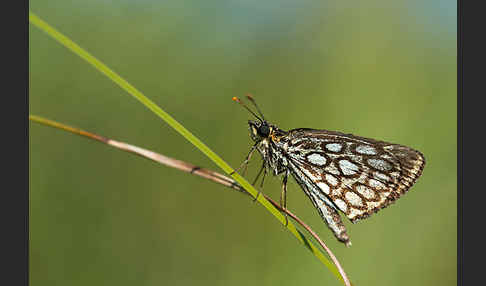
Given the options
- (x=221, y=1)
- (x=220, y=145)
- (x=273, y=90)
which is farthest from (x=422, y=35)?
(x=220, y=145)

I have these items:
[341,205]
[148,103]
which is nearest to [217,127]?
[341,205]

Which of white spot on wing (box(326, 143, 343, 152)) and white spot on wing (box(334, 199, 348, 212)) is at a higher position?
white spot on wing (box(326, 143, 343, 152))

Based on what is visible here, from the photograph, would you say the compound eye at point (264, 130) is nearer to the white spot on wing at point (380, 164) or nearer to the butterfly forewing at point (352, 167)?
the butterfly forewing at point (352, 167)

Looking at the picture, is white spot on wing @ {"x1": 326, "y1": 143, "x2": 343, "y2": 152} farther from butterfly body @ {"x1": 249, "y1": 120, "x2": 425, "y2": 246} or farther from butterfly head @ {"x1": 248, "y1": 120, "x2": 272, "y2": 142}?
butterfly head @ {"x1": 248, "y1": 120, "x2": 272, "y2": 142}

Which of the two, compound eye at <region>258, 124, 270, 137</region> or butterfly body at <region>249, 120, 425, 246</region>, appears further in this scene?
compound eye at <region>258, 124, 270, 137</region>

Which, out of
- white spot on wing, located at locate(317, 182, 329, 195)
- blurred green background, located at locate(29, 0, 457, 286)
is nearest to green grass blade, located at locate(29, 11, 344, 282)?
white spot on wing, located at locate(317, 182, 329, 195)

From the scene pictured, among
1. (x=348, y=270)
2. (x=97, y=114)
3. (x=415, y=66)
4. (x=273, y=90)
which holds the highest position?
(x=415, y=66)

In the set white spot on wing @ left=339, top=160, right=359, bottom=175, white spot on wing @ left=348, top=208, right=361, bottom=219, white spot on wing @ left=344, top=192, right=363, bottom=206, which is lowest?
white spot on wing @ left=348, top=208, right=361, bottom=219

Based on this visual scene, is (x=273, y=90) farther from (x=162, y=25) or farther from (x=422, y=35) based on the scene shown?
(x=422, y=35)
